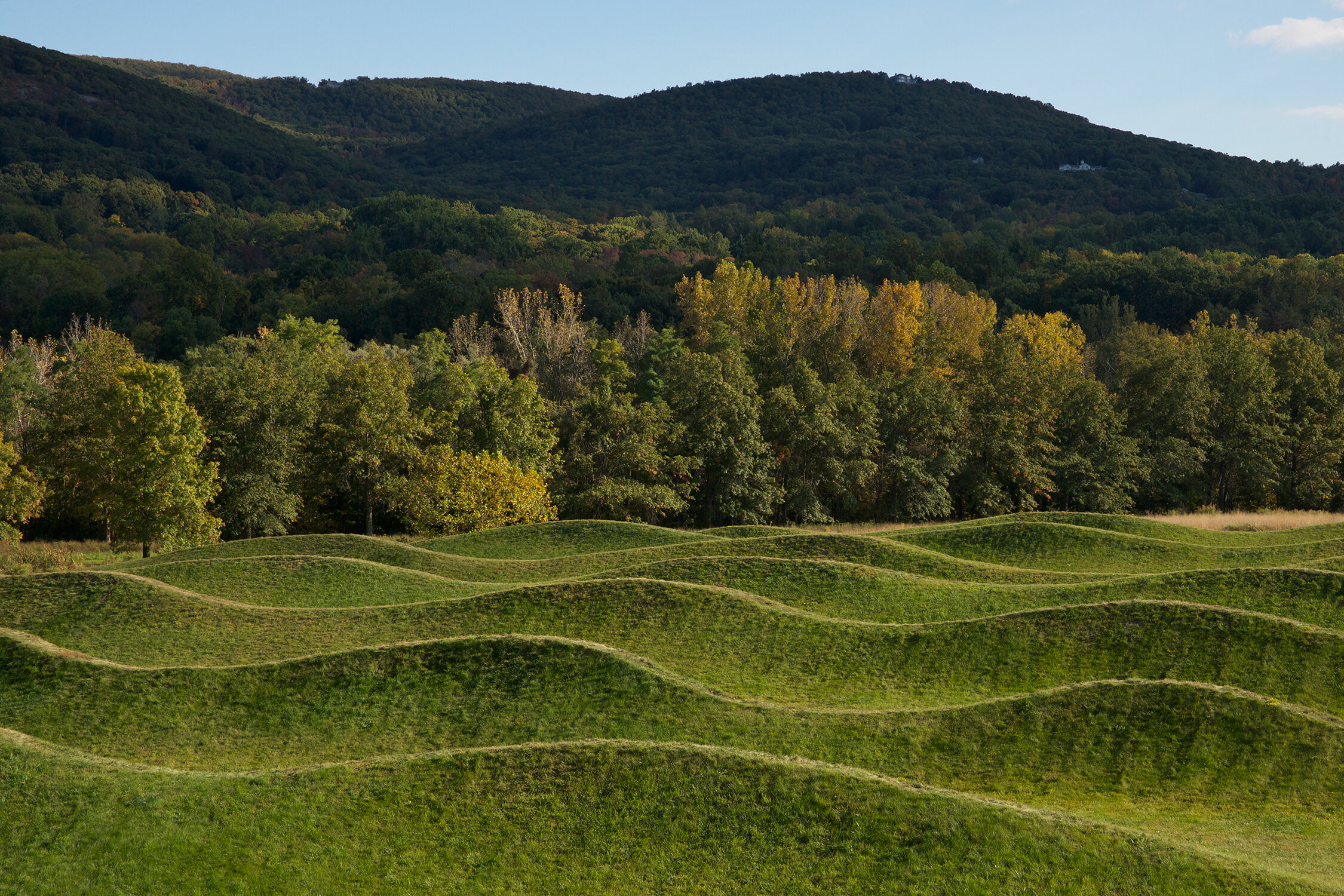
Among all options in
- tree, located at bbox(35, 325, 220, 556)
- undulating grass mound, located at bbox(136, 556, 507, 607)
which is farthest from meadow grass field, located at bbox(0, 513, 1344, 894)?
tree, located at bbox(35, 325, 220, 556)

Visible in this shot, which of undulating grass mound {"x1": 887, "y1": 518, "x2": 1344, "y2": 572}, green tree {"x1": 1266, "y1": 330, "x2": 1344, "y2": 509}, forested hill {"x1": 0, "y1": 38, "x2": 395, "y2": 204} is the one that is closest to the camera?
undulating grass mound {"x1": 887, "y1": 518, "x2": 1344, "y2": 572}

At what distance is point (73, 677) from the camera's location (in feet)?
77.2

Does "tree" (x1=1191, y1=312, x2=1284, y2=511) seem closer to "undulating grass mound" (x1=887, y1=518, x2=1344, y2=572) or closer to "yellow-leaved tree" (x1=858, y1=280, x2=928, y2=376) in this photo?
"yellow-leaved tree" (x1=858, y1=280, x2=928, y2=376)

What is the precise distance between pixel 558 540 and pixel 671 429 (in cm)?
1692

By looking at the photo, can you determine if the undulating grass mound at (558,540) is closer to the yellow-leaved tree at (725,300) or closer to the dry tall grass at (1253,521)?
the dry tall grass at (1253,521)

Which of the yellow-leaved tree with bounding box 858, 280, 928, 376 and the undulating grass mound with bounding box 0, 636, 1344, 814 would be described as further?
the yellow-leaved tree with bounding box 858, 280, 928, 376

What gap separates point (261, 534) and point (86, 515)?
8.38 meters

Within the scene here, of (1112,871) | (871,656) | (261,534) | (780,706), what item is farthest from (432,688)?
(261,534)

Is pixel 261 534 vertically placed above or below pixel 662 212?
below

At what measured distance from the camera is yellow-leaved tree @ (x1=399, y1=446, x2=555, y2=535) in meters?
51.1

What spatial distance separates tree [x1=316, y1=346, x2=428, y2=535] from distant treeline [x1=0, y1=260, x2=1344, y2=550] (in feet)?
0.48

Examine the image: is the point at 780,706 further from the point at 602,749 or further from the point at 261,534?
the point at 261,534

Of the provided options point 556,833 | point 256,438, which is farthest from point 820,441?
point 556,833

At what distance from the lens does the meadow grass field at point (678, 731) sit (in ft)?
50.2
